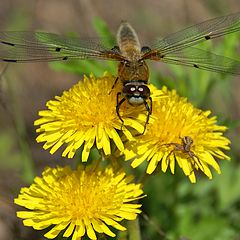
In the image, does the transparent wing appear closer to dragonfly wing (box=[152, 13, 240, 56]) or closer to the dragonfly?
the dragonfly

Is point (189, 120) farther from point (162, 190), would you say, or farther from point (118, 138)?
point (162, 190)

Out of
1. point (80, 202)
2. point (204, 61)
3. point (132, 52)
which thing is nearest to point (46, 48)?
point (132, 52)

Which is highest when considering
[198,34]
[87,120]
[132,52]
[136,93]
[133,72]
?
[198,34]

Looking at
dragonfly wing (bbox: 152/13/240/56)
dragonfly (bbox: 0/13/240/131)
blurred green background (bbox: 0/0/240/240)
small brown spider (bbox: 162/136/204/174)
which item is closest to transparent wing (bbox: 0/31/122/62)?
dragonfly (bbox: 0/13/240/131)

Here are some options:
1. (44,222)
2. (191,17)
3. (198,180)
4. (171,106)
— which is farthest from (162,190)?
(191,17)

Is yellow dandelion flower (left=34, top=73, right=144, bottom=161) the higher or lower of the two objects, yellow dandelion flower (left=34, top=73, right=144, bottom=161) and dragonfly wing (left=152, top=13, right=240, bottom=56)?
the lower

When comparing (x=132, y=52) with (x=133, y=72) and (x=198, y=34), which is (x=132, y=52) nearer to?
(x=133, y=72)

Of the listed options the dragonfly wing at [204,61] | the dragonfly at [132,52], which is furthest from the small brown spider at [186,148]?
the dragonfly wing at [204,61]
